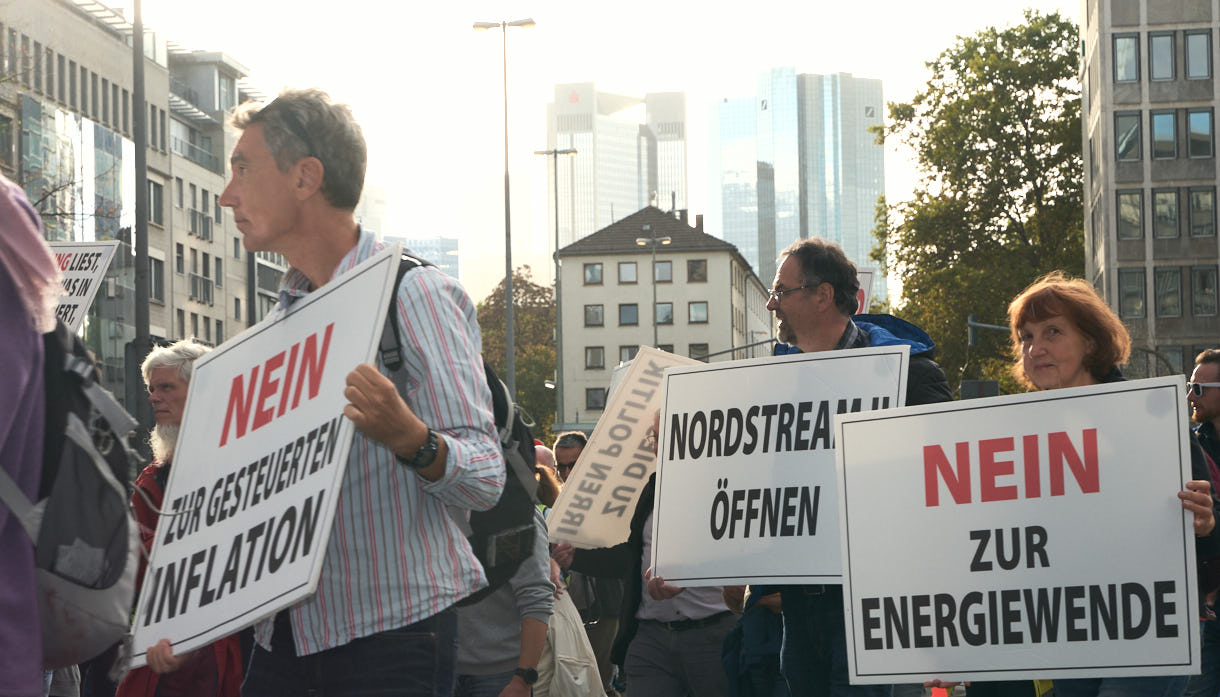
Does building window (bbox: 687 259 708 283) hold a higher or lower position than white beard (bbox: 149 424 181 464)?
higher

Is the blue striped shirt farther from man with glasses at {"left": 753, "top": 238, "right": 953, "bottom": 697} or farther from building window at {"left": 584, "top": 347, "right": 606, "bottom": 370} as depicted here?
building window at {"left": 584, "top": 347, "right": 606, "bottom": 370}

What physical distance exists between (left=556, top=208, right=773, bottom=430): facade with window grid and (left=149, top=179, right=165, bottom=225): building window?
41583 mm

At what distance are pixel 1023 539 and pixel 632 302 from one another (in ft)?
333

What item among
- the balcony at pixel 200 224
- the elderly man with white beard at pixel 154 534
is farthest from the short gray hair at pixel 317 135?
the balcony at pixel 200 224

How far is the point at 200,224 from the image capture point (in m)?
73.2

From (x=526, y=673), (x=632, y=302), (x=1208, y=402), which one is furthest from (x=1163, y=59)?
(x=526, y=673)

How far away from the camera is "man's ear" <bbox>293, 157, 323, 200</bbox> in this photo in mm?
3939

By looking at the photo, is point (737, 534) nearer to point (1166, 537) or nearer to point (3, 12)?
point (1166, 537)

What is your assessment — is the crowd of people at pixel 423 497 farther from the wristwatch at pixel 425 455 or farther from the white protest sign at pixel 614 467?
the white protest sign at pixel 614 467

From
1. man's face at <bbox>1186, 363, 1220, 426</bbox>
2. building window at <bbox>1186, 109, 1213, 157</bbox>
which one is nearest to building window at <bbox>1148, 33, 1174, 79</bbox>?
building window at <bbox>1186, 109, 1213, 157</bbox>

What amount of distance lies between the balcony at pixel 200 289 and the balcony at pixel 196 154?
5129 mm

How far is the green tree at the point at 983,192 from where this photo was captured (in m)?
56.4

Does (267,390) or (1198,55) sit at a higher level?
(1198,55)

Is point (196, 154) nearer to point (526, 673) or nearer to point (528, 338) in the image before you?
point (528, 338)
